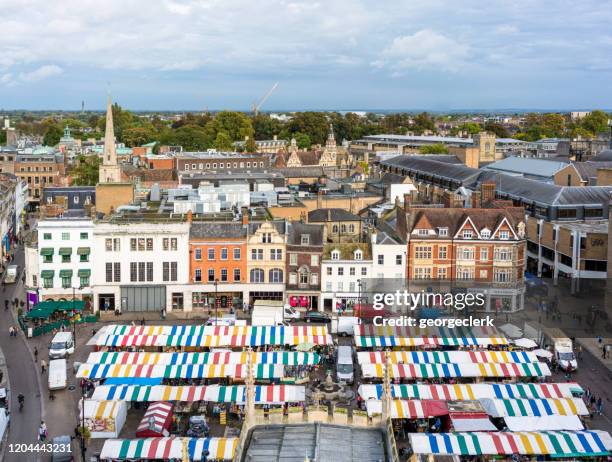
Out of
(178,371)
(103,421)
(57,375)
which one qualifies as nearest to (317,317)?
(178,371)

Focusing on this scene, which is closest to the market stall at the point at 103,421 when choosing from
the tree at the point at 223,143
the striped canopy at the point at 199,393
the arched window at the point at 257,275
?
the striped canopy at the point at 199,393

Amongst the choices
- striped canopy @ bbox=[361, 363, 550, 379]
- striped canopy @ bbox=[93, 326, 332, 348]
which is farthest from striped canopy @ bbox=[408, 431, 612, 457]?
striped canopy @ bbox=[93, 326, 332, 348]

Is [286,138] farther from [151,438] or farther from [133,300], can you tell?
[151,438]

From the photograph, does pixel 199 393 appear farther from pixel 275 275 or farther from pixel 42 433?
pixel 275 275

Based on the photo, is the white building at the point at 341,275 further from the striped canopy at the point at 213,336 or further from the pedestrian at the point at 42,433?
the pedestrian at the point at 42,433

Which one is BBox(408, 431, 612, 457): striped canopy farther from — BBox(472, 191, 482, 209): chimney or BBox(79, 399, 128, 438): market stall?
BBox(472, 191, 482, 209): chimney

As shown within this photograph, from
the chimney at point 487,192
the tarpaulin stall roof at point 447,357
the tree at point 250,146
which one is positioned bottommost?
the tarpaulin stall roof at point 447,357
